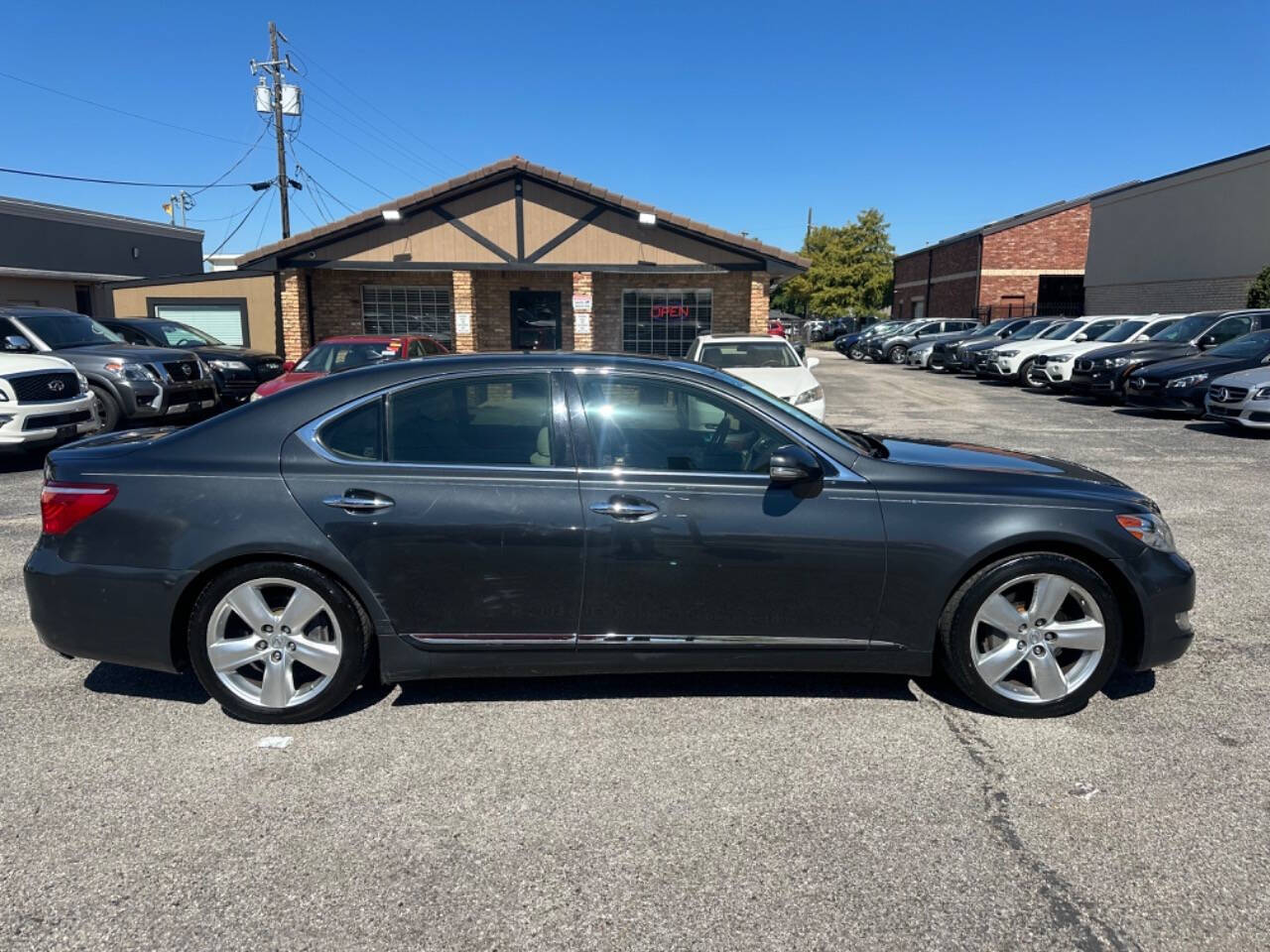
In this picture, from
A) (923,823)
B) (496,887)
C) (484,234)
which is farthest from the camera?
(484,234)

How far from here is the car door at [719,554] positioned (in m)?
3.41

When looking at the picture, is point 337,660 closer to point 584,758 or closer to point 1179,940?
point 584,758

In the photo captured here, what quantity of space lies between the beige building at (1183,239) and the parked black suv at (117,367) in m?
27.0

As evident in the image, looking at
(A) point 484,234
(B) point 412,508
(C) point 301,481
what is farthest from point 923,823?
(A) point 484,234

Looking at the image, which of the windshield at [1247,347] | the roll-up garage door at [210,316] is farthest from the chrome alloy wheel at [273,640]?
the roll-up garage door at [210,316]

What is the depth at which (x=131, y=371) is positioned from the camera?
1091 cm

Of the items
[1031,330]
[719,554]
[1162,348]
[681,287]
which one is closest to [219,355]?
[681,287]

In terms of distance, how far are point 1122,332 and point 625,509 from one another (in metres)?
18.7

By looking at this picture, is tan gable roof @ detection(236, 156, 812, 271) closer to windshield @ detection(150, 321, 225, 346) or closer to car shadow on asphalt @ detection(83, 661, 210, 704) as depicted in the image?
windshield @ detection(150, 321, 225, 346)

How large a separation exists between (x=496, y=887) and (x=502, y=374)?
2.02m

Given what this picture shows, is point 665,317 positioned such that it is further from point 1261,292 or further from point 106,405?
point 1261,292

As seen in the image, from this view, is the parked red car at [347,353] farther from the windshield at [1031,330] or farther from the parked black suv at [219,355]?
the windshield at [1031,330]

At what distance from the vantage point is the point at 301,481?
344cm

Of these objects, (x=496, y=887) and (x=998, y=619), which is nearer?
(x=496, y=887)
